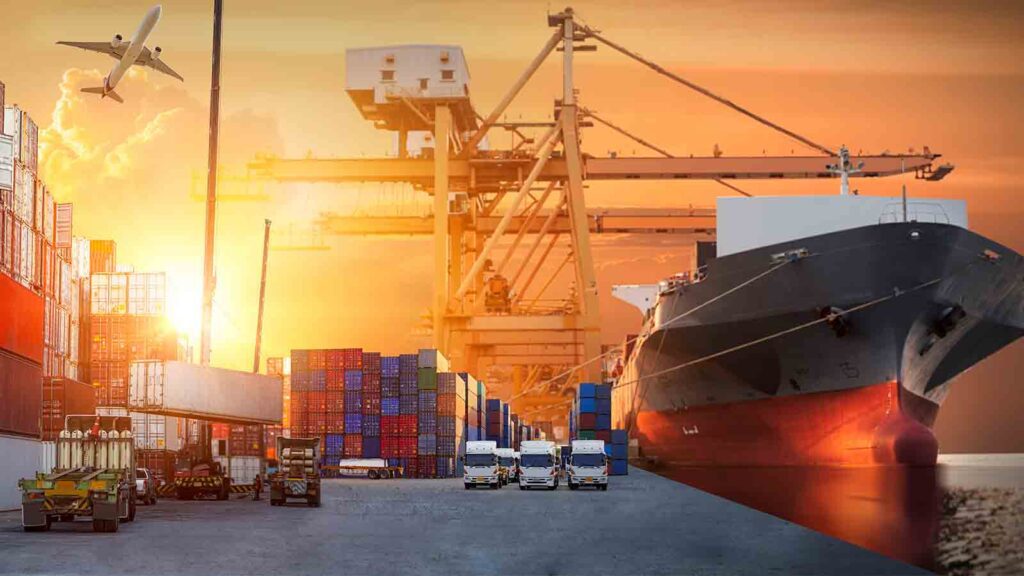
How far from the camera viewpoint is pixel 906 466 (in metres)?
Answer: 45.7

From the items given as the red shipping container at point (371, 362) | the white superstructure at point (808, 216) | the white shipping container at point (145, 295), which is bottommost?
the red shipping container at point (371, 362)

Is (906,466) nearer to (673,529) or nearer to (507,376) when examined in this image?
(673,529)

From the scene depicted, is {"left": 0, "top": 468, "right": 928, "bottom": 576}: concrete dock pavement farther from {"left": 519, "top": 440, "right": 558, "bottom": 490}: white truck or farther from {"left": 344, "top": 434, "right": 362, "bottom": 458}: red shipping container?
{"left": 344, "top": 434, "right": 362, "bottom": 458}: red shipping container

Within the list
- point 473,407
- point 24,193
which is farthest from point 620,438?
point 24,193

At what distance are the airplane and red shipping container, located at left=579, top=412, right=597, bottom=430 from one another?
34.4 m

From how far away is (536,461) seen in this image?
149ft

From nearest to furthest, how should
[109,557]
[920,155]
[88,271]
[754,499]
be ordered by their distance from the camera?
1. [109,557]
2. [754,499]
3. [88,271]
4. [920,155]

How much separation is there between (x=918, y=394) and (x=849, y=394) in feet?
10.9

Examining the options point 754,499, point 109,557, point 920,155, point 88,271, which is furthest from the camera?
point 920,155

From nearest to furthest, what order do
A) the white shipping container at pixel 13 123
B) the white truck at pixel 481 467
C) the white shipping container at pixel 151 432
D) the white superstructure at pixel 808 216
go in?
the white shipping container at pixel 13 123 < the white truck at pixel 481 467 < the white shipping container at pixel 151 432 < the white superstructure at pixel 808 216

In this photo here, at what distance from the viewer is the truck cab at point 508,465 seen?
52.5m

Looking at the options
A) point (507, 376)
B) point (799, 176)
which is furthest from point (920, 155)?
point (507, 376)

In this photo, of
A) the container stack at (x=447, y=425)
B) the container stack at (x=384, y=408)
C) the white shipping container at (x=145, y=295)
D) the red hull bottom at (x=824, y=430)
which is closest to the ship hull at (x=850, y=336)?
the red hull bottom at (x=824, y=430)

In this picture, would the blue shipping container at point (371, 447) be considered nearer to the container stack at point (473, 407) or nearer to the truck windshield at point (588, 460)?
the container stack at point (473, 407)
